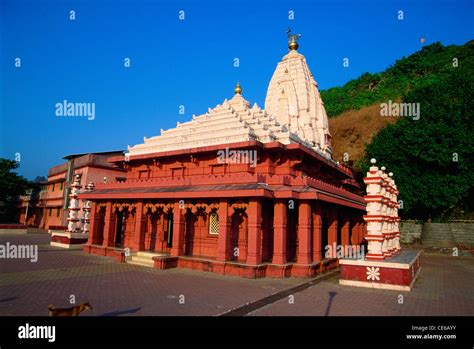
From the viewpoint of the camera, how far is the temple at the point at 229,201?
47.0 ft

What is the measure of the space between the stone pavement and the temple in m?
1.51

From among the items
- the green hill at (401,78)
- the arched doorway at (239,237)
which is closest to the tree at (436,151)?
the arched doorway at (239,237)

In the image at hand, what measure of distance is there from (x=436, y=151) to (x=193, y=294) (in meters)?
27.6

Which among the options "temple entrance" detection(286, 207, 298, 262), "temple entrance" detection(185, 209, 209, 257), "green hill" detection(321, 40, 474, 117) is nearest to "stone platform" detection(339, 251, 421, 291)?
"temple entrance" detection(286, 207, 298, 262)

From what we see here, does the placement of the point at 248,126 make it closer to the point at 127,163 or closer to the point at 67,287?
the point at 127,163

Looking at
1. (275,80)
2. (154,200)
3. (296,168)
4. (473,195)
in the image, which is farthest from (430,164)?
(154,200)

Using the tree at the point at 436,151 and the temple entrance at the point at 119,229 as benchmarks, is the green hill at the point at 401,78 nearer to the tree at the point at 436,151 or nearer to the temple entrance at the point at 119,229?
the tree at the point at 436,151

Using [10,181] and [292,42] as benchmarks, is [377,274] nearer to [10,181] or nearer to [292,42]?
[292,42]

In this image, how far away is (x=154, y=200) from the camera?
17969 millimetres

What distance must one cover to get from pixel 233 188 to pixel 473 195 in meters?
28.1

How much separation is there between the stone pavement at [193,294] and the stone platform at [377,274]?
418 millimetres

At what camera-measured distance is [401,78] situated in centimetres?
5994

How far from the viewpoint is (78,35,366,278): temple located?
14312 millimetres

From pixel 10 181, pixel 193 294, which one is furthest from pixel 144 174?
pixel 10 181
